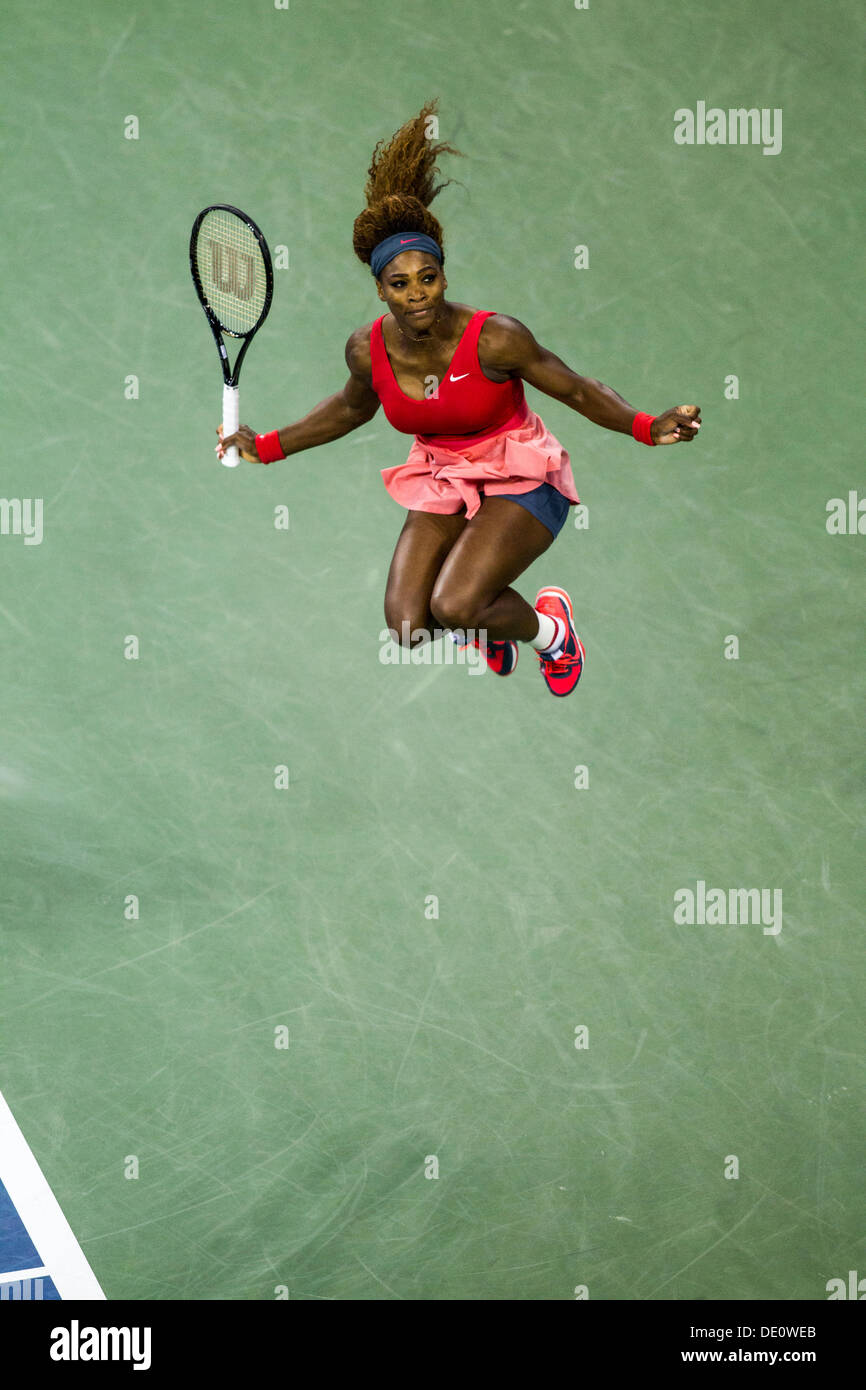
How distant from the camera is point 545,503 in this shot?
405cm

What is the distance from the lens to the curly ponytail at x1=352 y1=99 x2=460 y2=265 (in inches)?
144

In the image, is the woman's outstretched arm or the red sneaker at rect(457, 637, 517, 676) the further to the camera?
the red sneaker at rect(457, 637, 517, 676)

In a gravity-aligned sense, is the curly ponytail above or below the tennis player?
above

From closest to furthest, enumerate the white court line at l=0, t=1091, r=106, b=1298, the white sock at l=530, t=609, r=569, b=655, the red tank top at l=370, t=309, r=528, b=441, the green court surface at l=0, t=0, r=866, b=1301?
1. the red tank top at l=370, t=309, r=528, b=441
2. the white sock at l=530, t=609, r=569, b=655
3. the white court line at l=0, t=1091, r=106, b=1298
4. the green court surface at l=0, t=0, r=866, b=1301

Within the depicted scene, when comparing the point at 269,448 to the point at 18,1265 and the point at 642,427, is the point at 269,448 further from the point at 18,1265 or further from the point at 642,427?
the point at 18,1265

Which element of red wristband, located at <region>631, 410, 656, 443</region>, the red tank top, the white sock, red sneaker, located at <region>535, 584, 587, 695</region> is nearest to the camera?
red wristband, located at <region>631, 410, 656, 443</region>

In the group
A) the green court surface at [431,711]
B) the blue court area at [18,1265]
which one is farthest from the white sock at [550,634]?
the blue court area at [18,1265]

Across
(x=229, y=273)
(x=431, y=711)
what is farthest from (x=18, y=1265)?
(x=229, y=273)

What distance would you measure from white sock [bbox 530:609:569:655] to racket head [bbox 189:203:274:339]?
1115 millimetres

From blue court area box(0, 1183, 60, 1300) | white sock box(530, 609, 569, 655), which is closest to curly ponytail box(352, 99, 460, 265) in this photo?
white sock box(530, 609, 569, 655)

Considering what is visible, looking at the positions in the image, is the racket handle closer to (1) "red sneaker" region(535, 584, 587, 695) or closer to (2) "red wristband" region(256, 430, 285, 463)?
(2) "red wristband" region(256, 430, 285, 463)

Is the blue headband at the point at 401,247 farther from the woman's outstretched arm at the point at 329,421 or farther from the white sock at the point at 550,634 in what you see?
the white sock at the point at 550,634

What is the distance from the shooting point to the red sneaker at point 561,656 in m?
4.64

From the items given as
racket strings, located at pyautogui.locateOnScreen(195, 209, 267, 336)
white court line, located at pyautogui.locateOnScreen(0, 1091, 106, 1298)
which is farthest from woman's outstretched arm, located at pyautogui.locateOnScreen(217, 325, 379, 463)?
white court line, located at pyautogui.locateOnScreen(0, 1091, 106, 1298)
